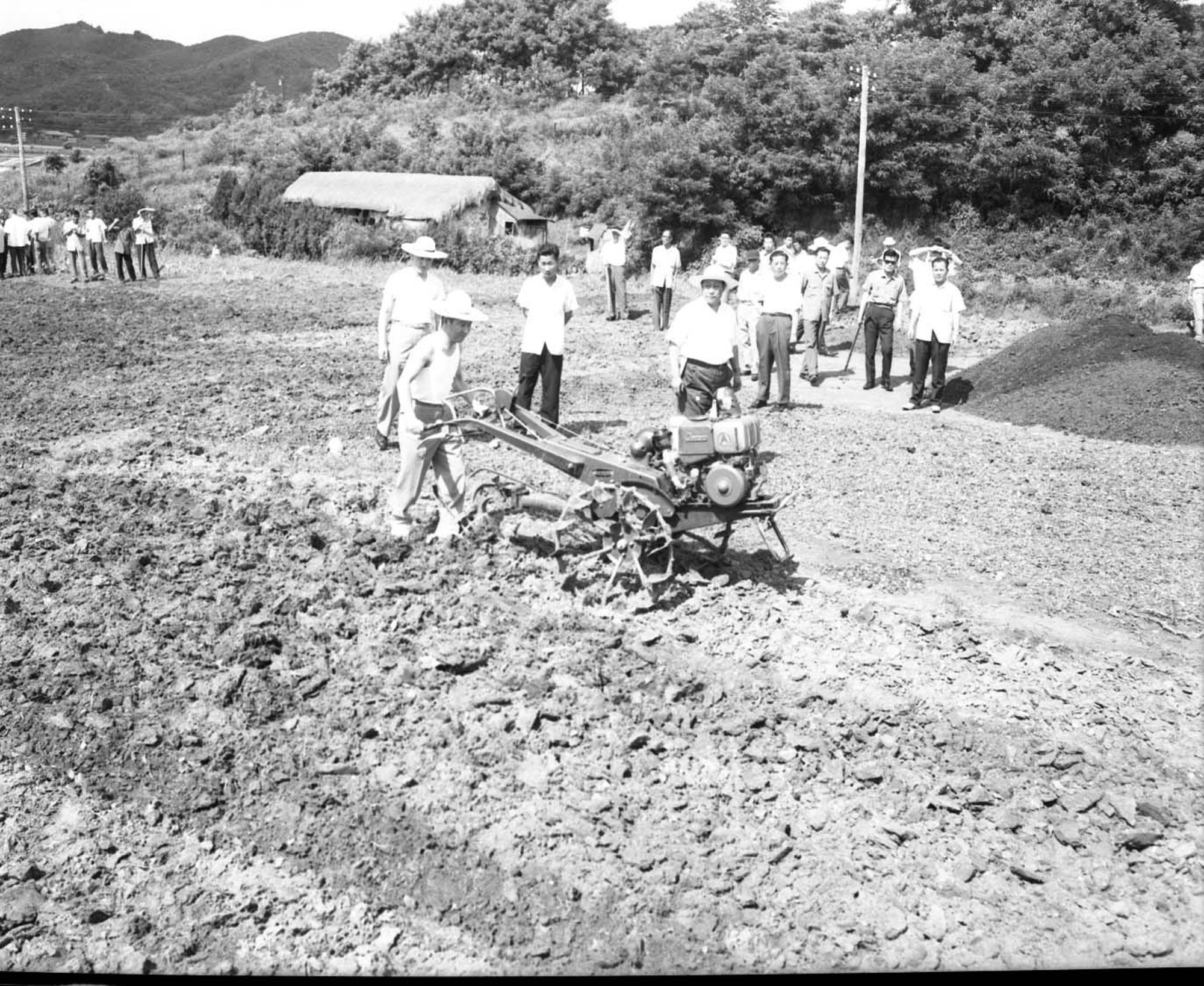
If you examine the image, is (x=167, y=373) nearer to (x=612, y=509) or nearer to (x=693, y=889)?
(x=612, y=509)

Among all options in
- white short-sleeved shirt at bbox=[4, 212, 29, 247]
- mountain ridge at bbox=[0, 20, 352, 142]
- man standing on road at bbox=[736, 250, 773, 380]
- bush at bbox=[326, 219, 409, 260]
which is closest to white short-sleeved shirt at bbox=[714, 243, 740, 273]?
man standing on road at bbox=[736, 250, 773, 380]

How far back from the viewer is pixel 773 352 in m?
11.9

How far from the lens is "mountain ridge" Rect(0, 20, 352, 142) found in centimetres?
7231

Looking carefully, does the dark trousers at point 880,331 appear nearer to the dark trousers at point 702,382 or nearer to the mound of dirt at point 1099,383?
the mound of dirt at point 1099,383

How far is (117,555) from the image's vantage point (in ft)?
24.4

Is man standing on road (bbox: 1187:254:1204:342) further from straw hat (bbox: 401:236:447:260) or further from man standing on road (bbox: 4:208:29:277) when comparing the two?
man standing on road (bbox: 4:208:29:277)

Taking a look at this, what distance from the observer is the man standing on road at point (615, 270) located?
18406 millimetres

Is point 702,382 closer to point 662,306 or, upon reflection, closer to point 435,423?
point 435,423

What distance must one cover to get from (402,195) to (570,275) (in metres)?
9.34

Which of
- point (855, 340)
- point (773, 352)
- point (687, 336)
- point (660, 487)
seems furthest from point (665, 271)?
point (660, 487)

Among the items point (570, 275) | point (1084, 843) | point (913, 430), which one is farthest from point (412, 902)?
point (570, 275)

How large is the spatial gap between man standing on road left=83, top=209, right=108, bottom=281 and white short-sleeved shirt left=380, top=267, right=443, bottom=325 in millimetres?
17064

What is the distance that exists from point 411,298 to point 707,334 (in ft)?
7.67

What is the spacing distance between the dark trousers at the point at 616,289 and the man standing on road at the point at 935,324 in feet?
21.8
